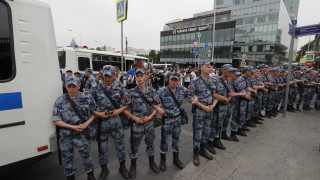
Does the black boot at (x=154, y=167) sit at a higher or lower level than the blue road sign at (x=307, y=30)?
lower

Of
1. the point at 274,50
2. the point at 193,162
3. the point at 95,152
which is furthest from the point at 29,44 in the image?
the point at 274,50

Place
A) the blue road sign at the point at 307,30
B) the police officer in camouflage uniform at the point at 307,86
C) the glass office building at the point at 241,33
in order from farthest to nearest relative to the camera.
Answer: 1. the glass office building at the point at 241,33
2. the police officer in camouflage uniform at the point at 307,86
3. the blue road sign at the point at 307,30

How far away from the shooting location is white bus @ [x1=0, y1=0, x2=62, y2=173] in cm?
194

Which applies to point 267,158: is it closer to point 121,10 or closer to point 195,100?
point 195,100

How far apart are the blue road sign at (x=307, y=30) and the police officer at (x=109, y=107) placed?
270 inches

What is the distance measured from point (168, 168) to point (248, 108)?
11.1 ft

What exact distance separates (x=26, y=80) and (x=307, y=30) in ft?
26.7

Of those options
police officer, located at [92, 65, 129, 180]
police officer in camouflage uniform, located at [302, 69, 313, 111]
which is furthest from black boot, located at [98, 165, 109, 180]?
police officer in camouflage uniform, located at [302, 69, 313, 111]

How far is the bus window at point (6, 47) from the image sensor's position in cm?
191

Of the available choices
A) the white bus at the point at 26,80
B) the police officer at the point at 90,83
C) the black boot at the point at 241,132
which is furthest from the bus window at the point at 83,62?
the black boot at the point at 241,132

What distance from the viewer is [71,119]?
2404 millimetres

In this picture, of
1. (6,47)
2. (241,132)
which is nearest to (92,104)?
(6,47)

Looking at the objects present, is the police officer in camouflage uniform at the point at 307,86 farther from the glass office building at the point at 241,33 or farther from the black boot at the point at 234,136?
the glass office building at the point at 241,33

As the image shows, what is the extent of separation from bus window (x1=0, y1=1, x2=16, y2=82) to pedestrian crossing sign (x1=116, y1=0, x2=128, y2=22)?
3.66m
